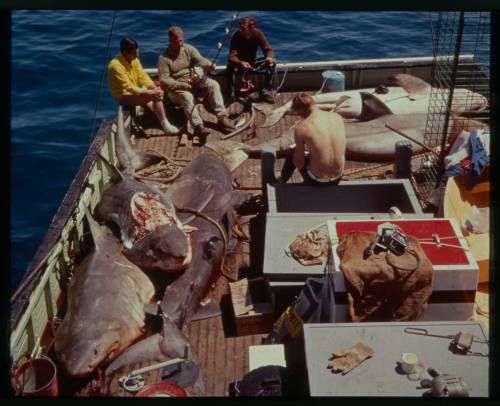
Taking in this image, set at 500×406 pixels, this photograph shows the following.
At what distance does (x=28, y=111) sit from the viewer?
1420 cm

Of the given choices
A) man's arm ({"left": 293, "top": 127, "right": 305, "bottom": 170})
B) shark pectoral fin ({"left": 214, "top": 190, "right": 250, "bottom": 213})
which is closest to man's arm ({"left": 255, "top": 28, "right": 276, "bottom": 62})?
shark pectoral fin ({"left": 214, "top": 190, "right": 250, "bottom": 213})

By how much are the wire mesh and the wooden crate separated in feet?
9.64

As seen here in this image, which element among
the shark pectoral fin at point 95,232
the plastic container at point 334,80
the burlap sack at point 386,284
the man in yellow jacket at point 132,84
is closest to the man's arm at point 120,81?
the man in yellow jacket at point 132,84

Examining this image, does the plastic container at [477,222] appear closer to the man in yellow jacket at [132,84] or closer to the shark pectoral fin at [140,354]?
the shark pectoral fin at [140,354]

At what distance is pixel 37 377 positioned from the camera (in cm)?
520

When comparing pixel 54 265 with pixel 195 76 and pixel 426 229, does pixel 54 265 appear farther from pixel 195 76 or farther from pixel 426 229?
pixel 195 76

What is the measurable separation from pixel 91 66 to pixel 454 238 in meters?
14.4

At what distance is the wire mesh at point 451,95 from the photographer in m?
6.67

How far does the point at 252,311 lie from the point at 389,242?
1.72m

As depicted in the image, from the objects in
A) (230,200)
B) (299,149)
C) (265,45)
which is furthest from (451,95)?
(265,45)

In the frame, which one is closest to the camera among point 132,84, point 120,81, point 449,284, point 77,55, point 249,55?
point 449,284

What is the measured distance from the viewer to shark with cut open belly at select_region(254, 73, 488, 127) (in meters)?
9.81

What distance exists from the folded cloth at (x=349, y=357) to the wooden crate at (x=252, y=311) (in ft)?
4.89

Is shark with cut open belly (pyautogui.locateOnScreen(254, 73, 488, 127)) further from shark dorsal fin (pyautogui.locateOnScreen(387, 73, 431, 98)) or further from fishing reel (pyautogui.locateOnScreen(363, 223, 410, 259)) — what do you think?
fishing reel (pyautogui.locateOnScreen(363, 223, 410, 259))
